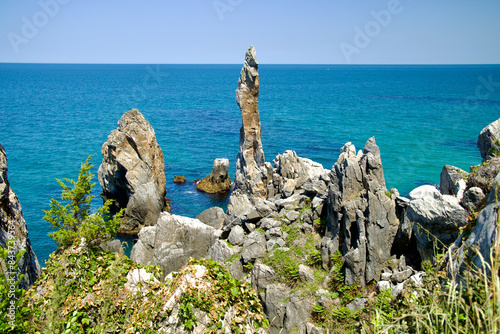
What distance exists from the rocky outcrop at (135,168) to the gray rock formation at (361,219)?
23.8m

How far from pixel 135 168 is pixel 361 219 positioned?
27.7 metres

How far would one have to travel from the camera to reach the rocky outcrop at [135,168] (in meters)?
39.1

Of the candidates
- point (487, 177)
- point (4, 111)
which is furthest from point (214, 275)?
point (4, 111)

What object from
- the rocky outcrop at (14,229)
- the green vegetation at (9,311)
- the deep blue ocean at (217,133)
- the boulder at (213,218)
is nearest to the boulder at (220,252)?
the boulder at (213,218)

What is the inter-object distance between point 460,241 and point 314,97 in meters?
139

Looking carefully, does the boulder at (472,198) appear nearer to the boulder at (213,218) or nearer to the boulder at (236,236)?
the boulder at (236,236)

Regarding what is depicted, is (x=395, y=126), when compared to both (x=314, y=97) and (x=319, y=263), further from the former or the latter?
(x=319, y=263)

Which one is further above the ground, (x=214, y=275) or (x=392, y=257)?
(x=214, y=275)

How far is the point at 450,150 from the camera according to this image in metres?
66.0

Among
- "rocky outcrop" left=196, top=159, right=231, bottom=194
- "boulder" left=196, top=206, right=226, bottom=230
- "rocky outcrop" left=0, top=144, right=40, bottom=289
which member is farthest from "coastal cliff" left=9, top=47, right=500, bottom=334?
"rocky outcrop" left=196, top=159, right=231, bottom=194

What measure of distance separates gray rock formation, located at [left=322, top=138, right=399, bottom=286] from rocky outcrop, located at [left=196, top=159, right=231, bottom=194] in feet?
93.0

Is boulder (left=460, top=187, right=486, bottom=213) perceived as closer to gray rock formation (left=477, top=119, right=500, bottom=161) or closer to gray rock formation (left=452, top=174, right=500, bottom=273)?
gray rock formation (left=477, top=119, right=500, bottom=161)

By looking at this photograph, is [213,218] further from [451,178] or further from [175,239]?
[451,178]

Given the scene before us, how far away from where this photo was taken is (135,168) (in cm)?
3956
